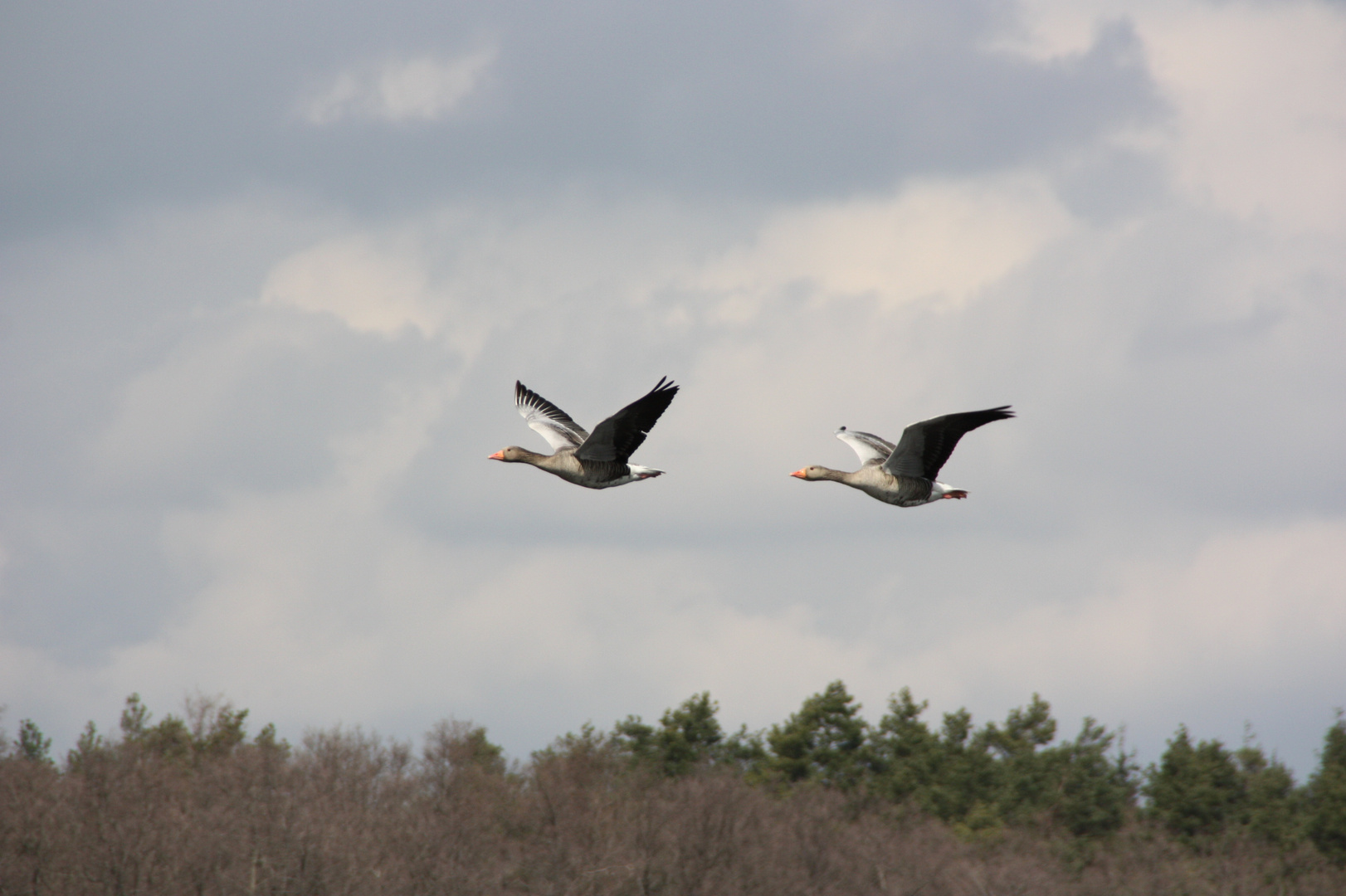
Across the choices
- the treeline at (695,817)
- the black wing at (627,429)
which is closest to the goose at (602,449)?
the black wing at (627,429)

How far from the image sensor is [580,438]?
29.4 metres

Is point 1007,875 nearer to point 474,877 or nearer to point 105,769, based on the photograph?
point 474,877

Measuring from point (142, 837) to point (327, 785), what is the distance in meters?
12.0

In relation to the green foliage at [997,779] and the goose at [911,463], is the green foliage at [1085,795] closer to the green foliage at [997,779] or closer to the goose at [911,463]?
the green foliage at [997,779]

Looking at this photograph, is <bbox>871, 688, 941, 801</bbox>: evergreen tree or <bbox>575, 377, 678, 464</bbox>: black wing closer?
<bbox>575, 377, 678, 464</bbox>: black wing

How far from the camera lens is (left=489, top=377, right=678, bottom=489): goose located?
2498cm

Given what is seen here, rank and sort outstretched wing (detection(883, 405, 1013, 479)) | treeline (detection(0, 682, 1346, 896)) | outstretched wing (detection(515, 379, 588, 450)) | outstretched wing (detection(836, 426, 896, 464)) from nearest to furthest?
outstretched wing (detection(883, 405, 1013, 479)), outstretched wing (detection(836, 426, 896, 464)), outstretched wing (detection(515, 379, 588, 450)), treeline (detection(0, 682, 1346, 896))

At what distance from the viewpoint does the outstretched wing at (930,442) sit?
2348 cm

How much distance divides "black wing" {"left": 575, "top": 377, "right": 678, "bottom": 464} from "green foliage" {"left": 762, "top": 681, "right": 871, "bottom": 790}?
4905cm

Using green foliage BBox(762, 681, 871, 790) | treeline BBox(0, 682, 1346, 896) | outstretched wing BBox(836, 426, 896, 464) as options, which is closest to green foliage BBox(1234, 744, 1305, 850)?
treeline BBox(0, 682, 1346, 896)

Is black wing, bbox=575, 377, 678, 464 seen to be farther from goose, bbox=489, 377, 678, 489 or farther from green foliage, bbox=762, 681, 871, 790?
green foliage, bbox=762, 681, 871, 790

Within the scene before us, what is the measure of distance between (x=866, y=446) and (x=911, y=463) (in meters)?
2.27

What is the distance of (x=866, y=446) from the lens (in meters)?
27.1

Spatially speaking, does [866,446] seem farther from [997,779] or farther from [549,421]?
[997,779]
